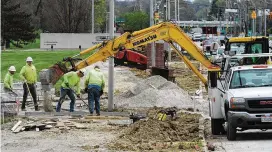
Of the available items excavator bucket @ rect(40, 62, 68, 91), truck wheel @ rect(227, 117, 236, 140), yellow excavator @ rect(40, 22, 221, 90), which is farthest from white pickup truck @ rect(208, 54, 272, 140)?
excavator bucket @ rect(40, 62, 68, 91)

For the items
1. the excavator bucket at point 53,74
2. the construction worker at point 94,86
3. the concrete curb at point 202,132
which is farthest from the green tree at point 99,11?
the concrete curb at point 202,132

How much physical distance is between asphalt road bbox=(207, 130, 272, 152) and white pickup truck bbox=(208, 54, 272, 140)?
29cm

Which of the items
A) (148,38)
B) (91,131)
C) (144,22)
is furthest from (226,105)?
(144,22)

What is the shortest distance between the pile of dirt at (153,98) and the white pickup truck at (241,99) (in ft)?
29.8

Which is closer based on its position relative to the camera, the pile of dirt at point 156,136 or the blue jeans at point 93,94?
the pile of dirt at point 156,136

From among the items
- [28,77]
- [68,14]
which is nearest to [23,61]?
[68,14]

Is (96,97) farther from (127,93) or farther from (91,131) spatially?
(127,93)

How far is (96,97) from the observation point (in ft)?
76.9

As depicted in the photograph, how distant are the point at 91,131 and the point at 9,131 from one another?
86.3 inches

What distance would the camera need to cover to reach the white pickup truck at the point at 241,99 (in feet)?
55.1

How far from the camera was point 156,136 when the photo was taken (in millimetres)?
17750

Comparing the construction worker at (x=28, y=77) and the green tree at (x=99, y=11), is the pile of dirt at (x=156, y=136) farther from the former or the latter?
the green tree at (x=99, y=11)

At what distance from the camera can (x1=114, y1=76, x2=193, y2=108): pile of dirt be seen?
28.4m

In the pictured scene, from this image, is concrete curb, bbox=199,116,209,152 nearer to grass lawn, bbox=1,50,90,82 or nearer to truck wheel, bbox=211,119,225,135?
truck wheel, bbox=211,119,225,135
